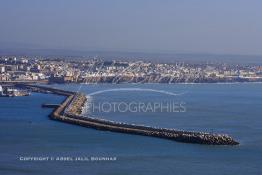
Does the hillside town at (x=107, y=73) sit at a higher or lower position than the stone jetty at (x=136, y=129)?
lower

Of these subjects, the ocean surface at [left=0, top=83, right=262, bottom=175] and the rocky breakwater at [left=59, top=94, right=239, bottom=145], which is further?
the rocky breakwater at [left=59, top=94, right=239, bottom=145]

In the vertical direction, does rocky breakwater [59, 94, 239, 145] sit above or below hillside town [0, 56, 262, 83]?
above

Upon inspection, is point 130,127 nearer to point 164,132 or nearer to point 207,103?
point 164,132

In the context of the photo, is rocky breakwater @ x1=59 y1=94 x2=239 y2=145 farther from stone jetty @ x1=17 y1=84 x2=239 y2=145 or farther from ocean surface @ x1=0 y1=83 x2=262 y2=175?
ocean surface @ x1=0 y1=83 x2=262 y2=175

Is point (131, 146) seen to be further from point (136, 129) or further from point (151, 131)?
point (136, 129)

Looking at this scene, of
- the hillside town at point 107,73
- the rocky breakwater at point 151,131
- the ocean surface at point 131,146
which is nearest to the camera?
the ocean surface at point 131,146

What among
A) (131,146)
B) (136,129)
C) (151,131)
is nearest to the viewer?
(131,146)

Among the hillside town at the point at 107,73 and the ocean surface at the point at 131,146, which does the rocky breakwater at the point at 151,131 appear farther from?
the hillside town at the point at 107,73

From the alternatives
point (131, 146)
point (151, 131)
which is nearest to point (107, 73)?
point (151, 131)

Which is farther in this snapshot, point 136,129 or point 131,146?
point 136,129

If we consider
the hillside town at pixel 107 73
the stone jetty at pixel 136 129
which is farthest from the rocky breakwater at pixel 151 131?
the hillside town at pixel 107 73

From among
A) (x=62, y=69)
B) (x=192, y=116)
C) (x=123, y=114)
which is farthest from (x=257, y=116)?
(x=62, y=69)

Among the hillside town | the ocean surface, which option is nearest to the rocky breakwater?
the ocean surface
